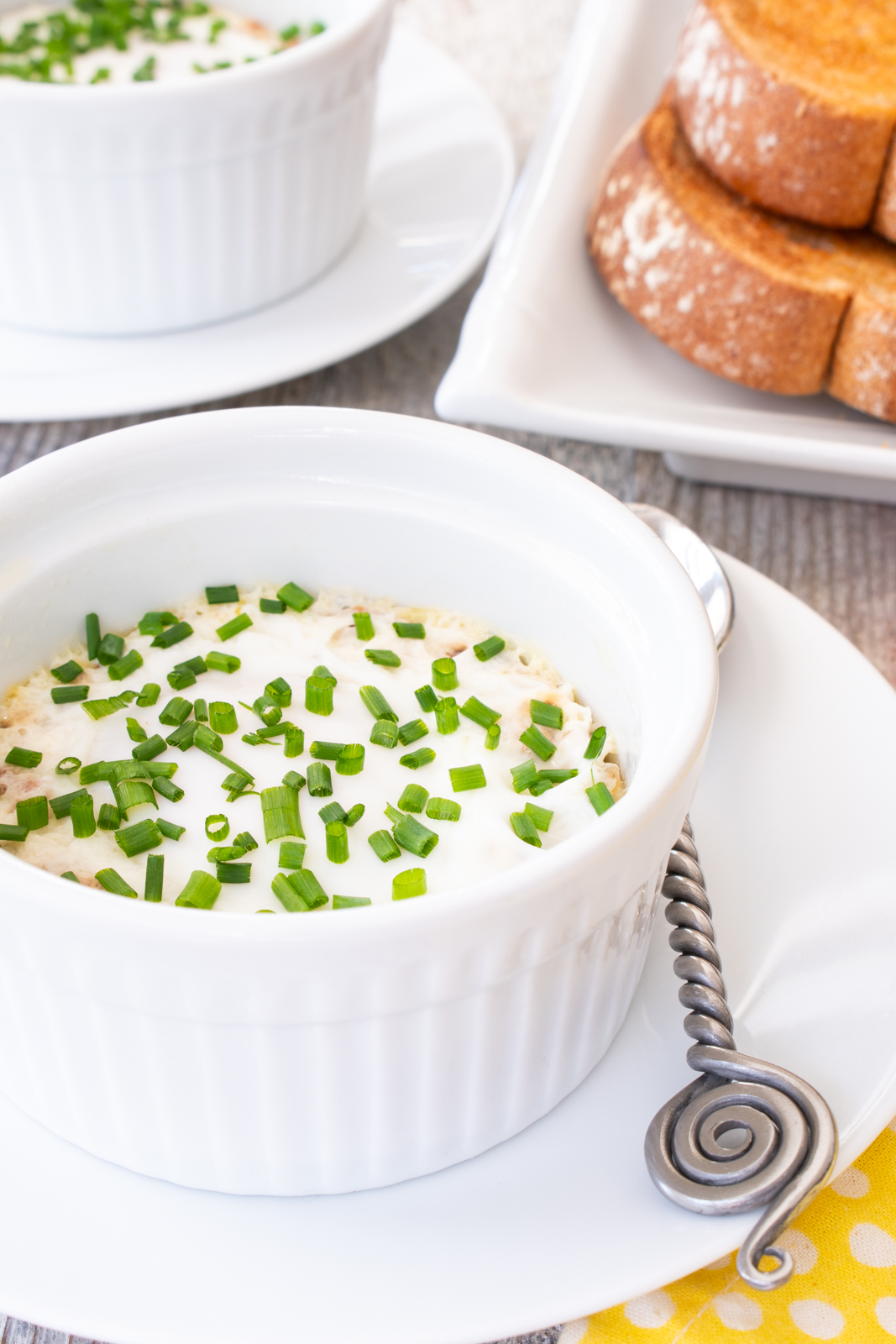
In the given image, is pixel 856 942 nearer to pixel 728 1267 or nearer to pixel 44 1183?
pixel 728 1267

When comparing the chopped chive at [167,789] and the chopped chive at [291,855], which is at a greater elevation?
the chopped chive at [291,855]

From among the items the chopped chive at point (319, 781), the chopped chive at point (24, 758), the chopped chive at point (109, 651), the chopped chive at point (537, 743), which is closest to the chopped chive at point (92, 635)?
the chopped chive at point (109, 651)

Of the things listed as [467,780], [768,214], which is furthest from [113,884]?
[768,214]

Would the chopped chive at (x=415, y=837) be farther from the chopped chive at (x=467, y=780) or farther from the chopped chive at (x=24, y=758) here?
the chopped chive at (x=24, y=758)

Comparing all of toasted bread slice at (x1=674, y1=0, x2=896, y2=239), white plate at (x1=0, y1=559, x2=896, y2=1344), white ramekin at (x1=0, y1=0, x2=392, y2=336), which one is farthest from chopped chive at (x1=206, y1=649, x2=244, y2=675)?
toasted bread slice at (x1=674, y1=0, x2=896, y2=239)

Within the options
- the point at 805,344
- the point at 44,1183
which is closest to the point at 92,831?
the point at 44,1183
